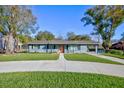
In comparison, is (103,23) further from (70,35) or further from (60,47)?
(70,35)

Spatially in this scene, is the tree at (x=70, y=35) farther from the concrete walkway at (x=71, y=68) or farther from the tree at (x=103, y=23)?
the concrete walkway at (x=71, y=68)

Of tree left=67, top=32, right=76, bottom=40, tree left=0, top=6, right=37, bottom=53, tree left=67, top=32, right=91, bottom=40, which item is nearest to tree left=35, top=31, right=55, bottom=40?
tree left=67, top=32, right=76, bottom=40

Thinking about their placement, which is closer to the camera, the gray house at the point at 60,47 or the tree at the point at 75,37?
the gray house at the point at 60,47

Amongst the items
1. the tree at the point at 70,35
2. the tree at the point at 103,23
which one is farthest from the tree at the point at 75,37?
the tree at the point at 103,23

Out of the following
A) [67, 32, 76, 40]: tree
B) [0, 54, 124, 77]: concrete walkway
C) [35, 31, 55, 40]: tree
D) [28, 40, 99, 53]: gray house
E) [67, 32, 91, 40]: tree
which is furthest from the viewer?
[67, 32, 76, 40]: tree

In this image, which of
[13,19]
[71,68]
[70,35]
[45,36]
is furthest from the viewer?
[70,35]

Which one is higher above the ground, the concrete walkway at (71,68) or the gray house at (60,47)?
the gray house at (60,47)

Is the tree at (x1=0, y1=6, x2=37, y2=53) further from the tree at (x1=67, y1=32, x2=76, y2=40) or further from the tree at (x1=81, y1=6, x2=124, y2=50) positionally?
the tree at (x1=67, y1=32, x2=76, y2=40)

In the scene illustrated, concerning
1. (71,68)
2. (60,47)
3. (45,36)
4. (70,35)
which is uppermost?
(70,35)

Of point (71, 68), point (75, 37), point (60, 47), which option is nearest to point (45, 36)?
Result: point (75, 37)

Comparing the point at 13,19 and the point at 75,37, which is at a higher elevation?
the point at 13,19

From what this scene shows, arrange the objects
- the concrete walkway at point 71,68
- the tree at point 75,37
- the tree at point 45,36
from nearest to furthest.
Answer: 1. the concrete walkway at point 71,68
2. the tree at point 75,37
3. the tree at point 45,36

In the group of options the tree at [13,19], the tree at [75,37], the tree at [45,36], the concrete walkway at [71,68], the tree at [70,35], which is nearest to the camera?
the concrete walkway at [71,68]
